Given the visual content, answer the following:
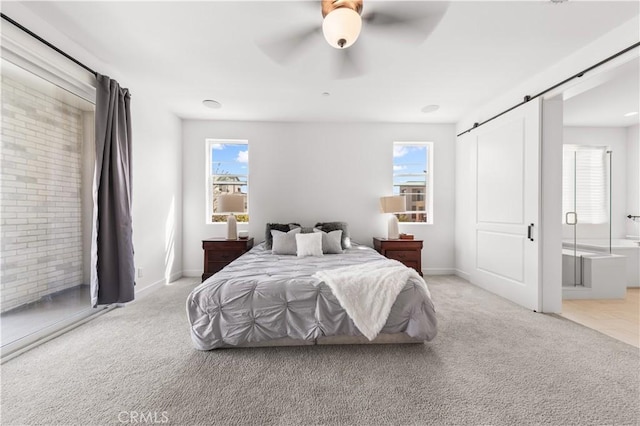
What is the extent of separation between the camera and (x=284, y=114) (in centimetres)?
404

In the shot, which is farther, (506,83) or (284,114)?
(284,114)

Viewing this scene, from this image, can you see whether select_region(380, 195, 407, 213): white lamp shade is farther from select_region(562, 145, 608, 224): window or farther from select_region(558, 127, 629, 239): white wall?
select_region(558, 127, 629, 239): white wall

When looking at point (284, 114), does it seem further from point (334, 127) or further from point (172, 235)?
point (172, 235)

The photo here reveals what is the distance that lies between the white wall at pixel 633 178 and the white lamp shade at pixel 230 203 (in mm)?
6640

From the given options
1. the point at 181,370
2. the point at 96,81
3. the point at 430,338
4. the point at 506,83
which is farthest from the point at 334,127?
the point at 181,370

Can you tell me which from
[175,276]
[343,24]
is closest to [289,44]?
[343,24]

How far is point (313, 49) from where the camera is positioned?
2340mm

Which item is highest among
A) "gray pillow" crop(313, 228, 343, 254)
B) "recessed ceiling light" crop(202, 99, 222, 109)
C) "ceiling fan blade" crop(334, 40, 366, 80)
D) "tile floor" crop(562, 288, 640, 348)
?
"recessed ceiling light" crop(202, 99, 222, 109)

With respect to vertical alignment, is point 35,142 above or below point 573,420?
above

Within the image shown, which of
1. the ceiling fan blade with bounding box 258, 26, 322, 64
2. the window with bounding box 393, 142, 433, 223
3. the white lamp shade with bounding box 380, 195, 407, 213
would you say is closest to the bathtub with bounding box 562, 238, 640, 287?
the window with bounding box 393, 142, 433, 223

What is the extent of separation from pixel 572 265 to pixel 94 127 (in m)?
6.07

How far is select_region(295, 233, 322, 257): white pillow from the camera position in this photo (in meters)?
3.33

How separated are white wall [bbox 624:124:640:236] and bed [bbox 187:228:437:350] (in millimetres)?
5080

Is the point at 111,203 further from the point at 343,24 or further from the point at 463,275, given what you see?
the point at 463,275
